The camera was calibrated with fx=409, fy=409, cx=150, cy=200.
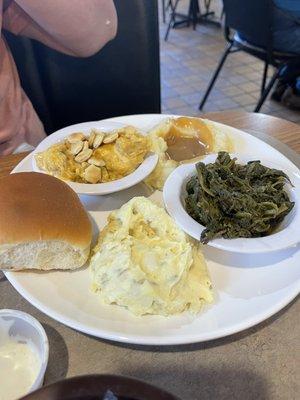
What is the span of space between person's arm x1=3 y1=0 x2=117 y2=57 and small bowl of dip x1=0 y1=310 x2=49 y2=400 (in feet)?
2.70

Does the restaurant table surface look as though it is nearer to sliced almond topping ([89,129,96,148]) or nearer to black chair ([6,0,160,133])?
sliced almond topping ([89,129,96,148])

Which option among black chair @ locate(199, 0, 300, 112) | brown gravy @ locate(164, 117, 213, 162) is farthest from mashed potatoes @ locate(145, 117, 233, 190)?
black chair @ locate(199, 0, 300, 112)

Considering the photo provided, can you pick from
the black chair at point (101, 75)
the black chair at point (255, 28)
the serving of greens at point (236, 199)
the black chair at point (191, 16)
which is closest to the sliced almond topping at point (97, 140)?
the serving of greens at point (236, 199)

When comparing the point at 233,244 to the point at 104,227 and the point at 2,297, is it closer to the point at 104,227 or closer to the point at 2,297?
the point at 104,227

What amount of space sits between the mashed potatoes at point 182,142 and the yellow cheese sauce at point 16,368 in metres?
0.49

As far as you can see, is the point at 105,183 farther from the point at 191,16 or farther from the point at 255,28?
the point at 191,16

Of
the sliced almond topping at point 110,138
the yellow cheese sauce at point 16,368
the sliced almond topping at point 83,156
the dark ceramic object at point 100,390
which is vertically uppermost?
the dark ceramic object at point 100,390

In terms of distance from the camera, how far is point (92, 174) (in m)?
0.93

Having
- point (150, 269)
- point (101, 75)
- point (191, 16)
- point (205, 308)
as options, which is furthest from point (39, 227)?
point (191, 16)

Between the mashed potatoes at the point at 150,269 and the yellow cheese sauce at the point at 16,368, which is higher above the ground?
the mashed potatoes at the point at 150,269

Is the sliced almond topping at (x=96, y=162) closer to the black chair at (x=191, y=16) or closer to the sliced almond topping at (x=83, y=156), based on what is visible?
the sliced almond topping at (x=83, y=156)

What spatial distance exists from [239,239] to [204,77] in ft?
10.3

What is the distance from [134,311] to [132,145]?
440mm

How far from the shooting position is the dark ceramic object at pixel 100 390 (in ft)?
1.25
